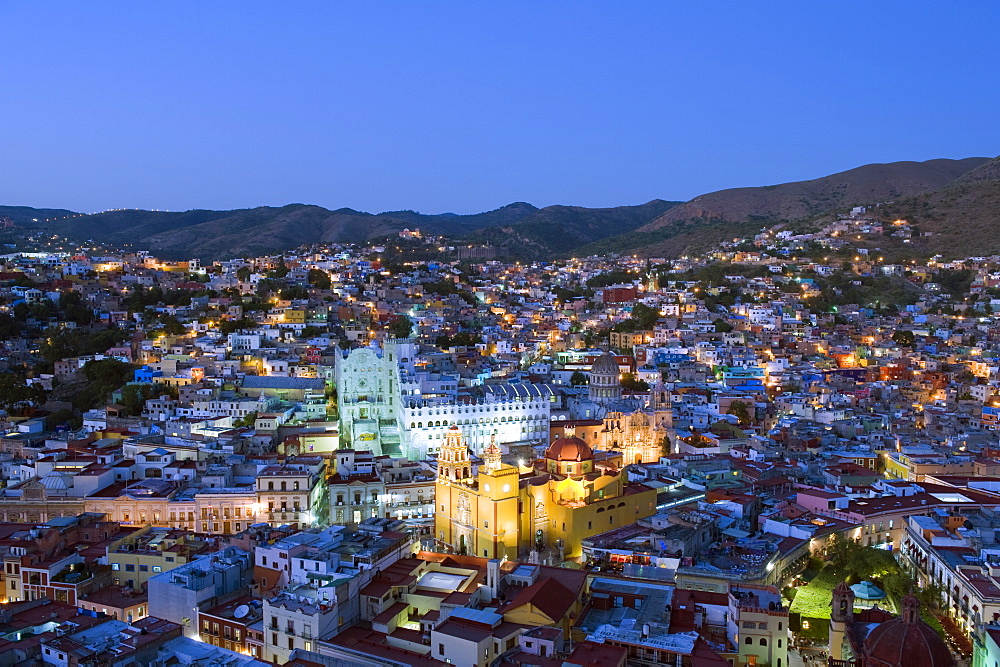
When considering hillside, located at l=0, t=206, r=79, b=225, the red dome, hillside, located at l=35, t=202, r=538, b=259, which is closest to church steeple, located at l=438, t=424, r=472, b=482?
the red dome

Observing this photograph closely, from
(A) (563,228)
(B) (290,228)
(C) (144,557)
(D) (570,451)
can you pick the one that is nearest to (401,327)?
(D) (570,451)

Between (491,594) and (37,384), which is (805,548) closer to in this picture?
(491,594)

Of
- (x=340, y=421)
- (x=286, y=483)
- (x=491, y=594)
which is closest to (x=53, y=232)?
(x=340, y=421)

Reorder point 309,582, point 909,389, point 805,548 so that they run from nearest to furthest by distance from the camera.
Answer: point 309,582, point 805,548, point 909,389

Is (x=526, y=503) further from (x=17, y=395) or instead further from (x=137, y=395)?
(x=17, y=395)

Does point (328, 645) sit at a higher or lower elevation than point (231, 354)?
lower

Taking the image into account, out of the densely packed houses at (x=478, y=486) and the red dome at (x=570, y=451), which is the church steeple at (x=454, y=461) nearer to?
the densely packed houses at (x=478, y=486)
